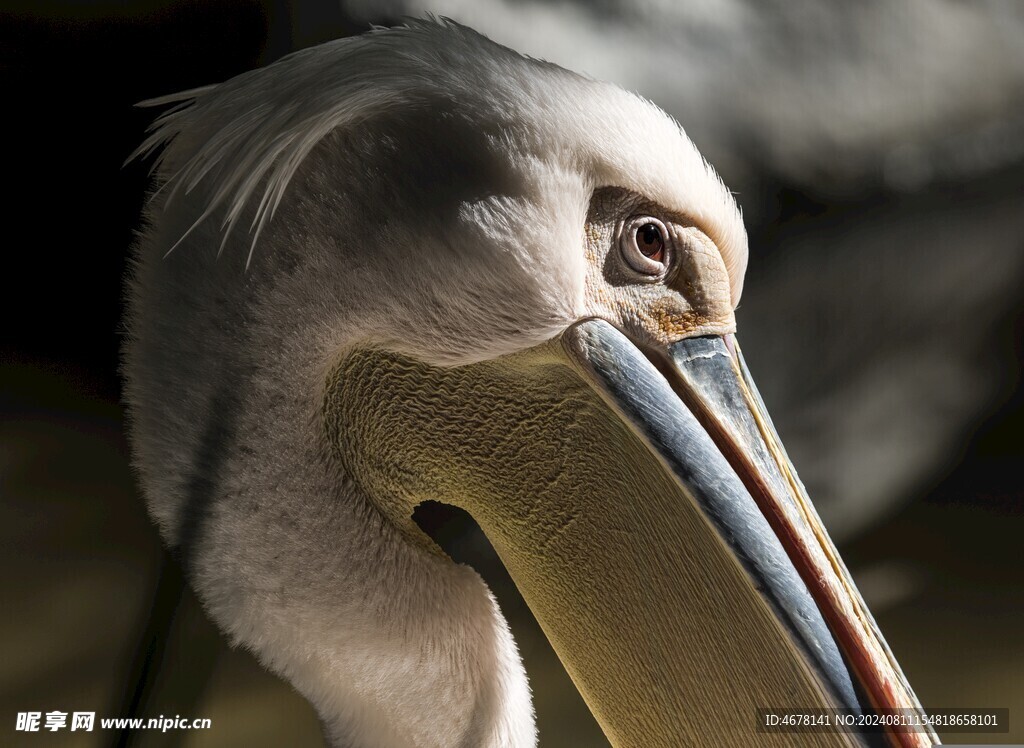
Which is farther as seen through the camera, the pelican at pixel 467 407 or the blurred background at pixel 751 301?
the blurred background at pixel 751 301

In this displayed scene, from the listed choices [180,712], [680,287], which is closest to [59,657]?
[180,712]

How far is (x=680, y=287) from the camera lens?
0.72 metres

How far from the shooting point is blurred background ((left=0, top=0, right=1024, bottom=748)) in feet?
2.98

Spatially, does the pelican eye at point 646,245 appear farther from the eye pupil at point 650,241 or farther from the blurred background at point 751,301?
the blurred background at point 751,301

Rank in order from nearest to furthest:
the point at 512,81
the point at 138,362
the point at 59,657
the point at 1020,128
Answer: the point at 512,81
the point at 138,362
the point at 59,657
the point at 1020,128

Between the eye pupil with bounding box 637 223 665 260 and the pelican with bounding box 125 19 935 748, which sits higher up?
the eye pupil with bounding box 637 223 665 260

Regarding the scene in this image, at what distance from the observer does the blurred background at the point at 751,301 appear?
91 centimetres

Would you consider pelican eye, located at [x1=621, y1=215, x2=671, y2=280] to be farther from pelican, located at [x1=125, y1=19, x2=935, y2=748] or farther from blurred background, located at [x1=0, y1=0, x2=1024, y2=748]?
blurred background, located at [x1=0, y1=0, x2=1024, y2=748]

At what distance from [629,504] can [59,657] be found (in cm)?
66

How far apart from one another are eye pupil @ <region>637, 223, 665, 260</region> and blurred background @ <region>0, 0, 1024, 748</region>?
333 mm

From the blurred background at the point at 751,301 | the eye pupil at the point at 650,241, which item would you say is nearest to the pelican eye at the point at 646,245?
the eye pupil at the point at 650,241

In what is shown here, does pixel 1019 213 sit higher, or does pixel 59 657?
pixel 1019 213

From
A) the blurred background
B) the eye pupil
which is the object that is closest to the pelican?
the eye pupil

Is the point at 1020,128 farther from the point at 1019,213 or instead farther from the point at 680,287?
the point at 680,287
